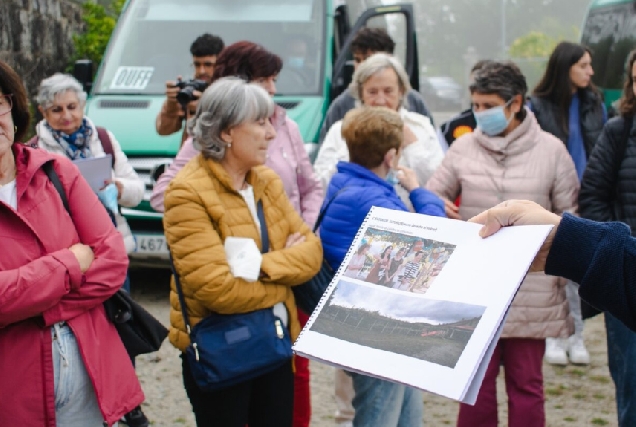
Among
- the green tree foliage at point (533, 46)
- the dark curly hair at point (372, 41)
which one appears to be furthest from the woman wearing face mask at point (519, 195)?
the green tree foliage at point (533, 46)

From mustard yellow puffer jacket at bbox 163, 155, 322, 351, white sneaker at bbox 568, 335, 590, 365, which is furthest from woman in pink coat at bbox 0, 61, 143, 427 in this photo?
white sneaker at bbox 568, 335, 590, 365

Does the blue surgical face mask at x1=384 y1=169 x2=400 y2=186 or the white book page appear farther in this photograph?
the white book page

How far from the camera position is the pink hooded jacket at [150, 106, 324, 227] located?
428 centimetres

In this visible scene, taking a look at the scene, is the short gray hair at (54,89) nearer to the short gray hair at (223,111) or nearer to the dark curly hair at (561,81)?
the short gray hair at (223,111)

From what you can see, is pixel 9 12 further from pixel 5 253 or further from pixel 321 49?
pixel 5 253

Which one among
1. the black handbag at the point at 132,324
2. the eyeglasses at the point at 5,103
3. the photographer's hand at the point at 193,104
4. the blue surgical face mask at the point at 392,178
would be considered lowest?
the black handbag at the point at 132,324

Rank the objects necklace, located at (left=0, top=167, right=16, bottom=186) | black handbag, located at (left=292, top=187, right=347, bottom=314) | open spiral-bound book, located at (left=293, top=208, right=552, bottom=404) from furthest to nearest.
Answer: black handbag, located at (left=292, top=187, right=347, bottom=314)
necklace, located at (left=0, top=167, right=16, bottom=186)
open spiral-bound book, located at (left=293, top=208, right=552, bottom=404)

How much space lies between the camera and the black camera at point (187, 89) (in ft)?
15.3

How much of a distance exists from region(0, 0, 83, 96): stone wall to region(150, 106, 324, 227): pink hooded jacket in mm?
5286

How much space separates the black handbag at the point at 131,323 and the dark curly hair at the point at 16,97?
0.62 ft

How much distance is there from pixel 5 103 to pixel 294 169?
1.77 m

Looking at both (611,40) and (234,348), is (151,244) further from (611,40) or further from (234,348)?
(611,40)

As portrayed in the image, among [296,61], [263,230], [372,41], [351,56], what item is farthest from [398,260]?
[351,56]

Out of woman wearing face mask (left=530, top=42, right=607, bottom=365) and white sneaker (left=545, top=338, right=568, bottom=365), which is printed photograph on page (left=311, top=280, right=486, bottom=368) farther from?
white sneaker (left=545, top=338, right=568, bottom=365)
